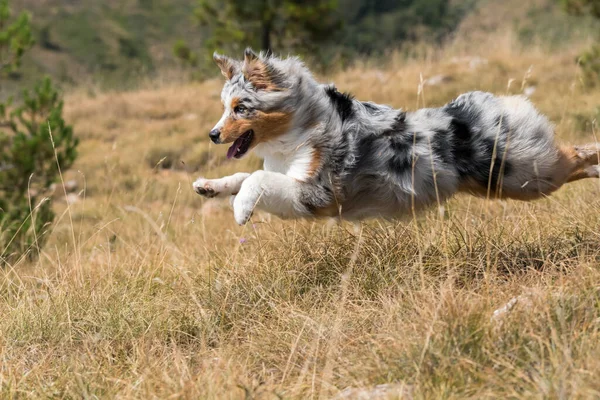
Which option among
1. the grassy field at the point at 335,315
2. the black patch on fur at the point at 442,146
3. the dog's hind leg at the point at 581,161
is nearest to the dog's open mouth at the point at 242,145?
the grassy field at the point at 335,315

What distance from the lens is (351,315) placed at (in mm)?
3248

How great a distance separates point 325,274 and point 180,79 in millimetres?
12164

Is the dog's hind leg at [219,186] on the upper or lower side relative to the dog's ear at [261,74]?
lower

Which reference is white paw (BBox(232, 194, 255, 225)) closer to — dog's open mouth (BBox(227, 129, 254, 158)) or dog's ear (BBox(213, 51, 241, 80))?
dog's open mouth (BBox(227, 129, 254, 158))

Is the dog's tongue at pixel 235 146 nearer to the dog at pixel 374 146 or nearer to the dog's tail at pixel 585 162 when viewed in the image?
the dog at pixel 374 146

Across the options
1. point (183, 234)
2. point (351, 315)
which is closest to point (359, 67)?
point (183, 234)

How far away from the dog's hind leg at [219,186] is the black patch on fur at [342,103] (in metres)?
0.60

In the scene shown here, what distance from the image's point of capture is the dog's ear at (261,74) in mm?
3814

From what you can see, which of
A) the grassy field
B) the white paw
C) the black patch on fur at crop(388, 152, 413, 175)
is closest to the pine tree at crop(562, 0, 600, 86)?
the grassy field

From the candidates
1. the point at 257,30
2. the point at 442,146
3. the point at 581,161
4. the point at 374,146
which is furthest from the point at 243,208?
the point at 257,30

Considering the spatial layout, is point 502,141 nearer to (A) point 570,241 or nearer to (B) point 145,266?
(A) point 570,241

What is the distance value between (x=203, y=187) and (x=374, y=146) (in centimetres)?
92

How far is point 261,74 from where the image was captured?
382 cm

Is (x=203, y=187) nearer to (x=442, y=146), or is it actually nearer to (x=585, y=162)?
(x=442, y=146)
